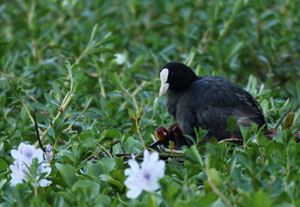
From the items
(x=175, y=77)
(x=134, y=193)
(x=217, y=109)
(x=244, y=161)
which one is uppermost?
(x=244, y=161)

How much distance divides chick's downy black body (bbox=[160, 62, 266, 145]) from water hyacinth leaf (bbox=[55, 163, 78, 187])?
3.59 ft

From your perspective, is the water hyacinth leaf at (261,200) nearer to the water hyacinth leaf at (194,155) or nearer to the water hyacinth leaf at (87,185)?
the water hyacinth leaf at (194,155)

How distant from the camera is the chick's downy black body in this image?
11.8ft

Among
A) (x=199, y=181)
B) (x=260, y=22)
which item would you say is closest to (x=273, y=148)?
(x=199, y=181)

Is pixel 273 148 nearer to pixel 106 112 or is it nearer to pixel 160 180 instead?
pixel 160 180

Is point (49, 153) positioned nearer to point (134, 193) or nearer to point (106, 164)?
point (106, 164)

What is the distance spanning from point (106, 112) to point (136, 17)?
235 cm

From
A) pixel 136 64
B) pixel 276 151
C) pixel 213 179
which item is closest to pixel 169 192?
pixel 213 179

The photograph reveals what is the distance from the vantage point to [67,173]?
2.66 metres

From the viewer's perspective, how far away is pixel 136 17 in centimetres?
616

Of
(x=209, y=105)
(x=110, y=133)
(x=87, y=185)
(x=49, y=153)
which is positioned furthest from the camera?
(x=209, y=105)

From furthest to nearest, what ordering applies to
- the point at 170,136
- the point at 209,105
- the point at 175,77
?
the point at 175,77, the point at 209,105, the point at 170,136

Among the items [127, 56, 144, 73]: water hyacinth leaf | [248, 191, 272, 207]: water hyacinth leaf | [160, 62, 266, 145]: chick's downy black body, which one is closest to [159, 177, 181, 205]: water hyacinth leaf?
[248, 191, 272, 207]: water hyacinth leaf

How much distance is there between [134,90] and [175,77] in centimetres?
76
